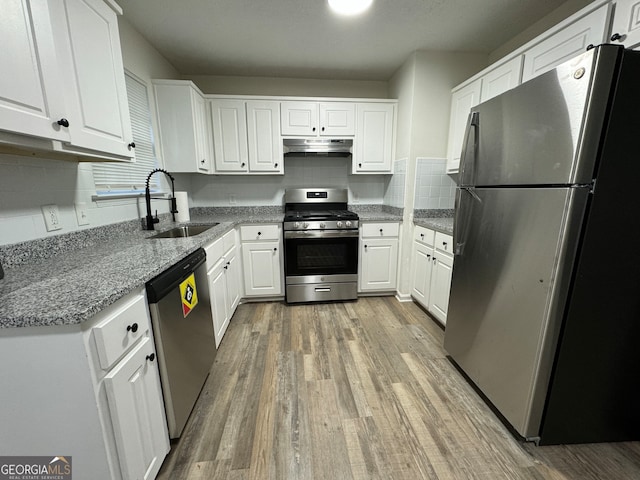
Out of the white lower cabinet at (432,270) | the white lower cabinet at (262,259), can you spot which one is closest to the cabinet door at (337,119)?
the white lower cabinet at (262,259)

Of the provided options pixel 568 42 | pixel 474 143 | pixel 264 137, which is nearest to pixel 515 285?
pixel 474 143

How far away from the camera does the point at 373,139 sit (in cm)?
292

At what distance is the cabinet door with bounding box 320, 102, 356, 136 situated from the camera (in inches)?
111

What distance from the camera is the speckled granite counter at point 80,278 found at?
713 millimetres

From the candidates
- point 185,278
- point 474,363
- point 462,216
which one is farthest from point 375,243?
point 185,278

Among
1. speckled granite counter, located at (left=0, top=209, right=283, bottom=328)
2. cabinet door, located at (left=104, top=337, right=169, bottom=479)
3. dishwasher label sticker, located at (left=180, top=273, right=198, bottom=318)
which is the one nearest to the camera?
speckled granite counter, located at (left=0, top=209, right=283, bottom=328)

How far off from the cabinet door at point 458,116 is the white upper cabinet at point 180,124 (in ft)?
8.13

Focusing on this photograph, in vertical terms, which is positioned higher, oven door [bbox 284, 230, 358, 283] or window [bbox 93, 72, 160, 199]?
window [bbox 93, 72, 160, 199]

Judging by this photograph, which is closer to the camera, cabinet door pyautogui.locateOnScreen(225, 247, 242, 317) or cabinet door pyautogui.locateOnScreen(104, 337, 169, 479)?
cabinet door pyautogui.locateOnScreen(104, 337, 169, 479)

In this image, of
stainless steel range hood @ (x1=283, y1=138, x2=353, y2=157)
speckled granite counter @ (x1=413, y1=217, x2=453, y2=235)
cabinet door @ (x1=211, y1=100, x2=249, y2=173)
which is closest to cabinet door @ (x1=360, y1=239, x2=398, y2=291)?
speckled granite counter @ (x1=413, y1=217, x2=453, y2=235)

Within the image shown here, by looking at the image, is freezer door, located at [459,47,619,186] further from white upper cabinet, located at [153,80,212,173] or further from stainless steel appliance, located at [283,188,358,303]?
white upper cabinet, located at [153,80,212,173]

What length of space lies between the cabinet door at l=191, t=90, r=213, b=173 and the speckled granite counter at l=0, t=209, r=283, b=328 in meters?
1.22

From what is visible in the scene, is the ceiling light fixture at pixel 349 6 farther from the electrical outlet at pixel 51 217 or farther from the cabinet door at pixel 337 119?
the electrical outlet at pixel 51 217

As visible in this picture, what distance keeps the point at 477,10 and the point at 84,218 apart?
2.99m
